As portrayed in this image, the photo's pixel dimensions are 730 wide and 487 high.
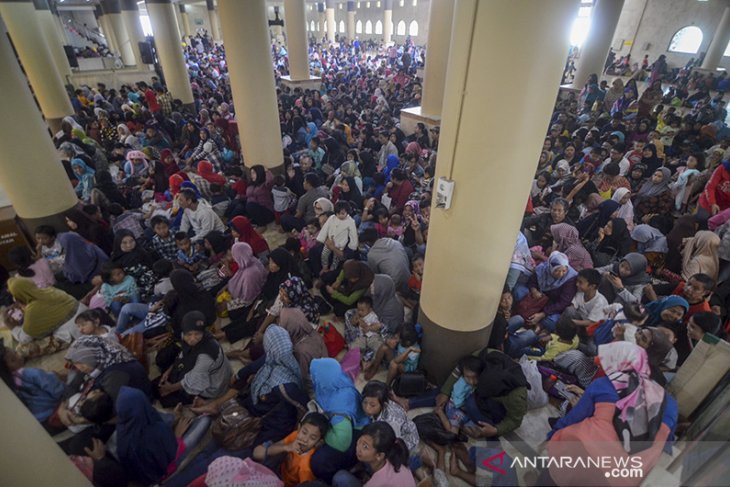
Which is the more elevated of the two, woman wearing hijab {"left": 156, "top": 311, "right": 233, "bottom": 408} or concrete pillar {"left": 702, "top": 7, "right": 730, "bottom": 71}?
concrete pillar {"left": 702, "top": 7, "right": 730, "bottom": 71}

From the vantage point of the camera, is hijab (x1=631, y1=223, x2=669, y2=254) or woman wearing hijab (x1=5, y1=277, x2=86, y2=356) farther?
hijab (x1=631, y1=223, x2=669, y2=254)

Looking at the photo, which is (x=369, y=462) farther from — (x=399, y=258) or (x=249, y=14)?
(x=249, y=14)

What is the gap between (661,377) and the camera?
2.52 m

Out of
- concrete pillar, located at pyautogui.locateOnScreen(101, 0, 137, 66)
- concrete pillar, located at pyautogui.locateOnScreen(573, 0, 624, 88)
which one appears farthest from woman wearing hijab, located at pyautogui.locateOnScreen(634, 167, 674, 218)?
concrete pillar, located at pyautogui.locateOnScreen(101, 0, 137, 66)

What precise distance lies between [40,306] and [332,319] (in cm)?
252

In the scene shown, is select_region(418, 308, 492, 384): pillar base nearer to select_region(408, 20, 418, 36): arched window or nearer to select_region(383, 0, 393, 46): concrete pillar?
select_region(383, 0, 393, 46): concrete pillar

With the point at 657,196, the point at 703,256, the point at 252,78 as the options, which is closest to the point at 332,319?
the point at 703,256

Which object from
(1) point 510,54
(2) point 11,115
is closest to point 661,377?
(1) point 510,54

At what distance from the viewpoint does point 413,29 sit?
28734mm

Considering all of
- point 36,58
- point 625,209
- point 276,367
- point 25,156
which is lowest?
point 276,367

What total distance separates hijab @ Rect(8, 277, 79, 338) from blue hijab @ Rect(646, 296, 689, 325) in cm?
505

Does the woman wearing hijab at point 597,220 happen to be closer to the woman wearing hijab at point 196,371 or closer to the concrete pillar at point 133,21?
the woman wearing hijab at point 196,371

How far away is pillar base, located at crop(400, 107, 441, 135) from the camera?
7.62 meters

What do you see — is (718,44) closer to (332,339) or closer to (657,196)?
(657,196)
